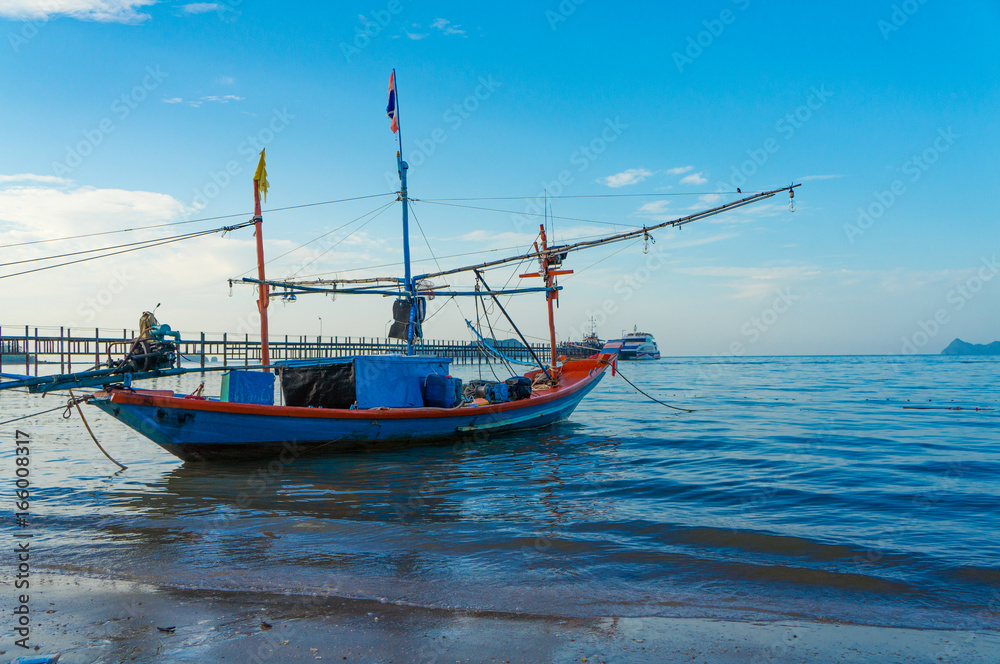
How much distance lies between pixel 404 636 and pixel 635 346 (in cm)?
10478

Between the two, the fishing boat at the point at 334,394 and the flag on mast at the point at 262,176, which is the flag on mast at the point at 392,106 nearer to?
the fishing boat at the point at 334,394

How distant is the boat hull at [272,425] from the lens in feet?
38.1

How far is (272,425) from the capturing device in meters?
12.5

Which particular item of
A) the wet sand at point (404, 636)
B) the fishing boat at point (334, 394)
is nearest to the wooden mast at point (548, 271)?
the fishing boat at point (334, 394)

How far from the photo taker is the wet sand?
14.7 feet

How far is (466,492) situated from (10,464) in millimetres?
9936

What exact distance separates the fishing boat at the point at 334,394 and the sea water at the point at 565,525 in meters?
0.64

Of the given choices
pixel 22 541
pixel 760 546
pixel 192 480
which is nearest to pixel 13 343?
pixel 192 480

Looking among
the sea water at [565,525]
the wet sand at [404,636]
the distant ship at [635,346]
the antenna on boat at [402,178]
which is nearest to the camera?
the wet sand at [404,636]

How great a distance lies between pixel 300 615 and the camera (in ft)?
17.1

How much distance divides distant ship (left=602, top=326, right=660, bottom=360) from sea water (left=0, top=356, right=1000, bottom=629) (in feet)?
294

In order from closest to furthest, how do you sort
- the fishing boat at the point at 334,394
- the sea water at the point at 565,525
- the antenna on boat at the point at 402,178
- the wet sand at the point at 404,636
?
1. the wet sand at the point at 404,636
2. the sea water at the point at 565,525
3. the fishing boat at the point at 334,394
4. the antenna on boat at the point at 402,178

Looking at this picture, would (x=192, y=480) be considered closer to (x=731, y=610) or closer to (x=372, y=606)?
(x=372, y=606)

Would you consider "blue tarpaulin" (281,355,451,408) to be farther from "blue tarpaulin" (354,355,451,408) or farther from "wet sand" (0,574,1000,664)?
"wet sand" (0,574,1000,664)
